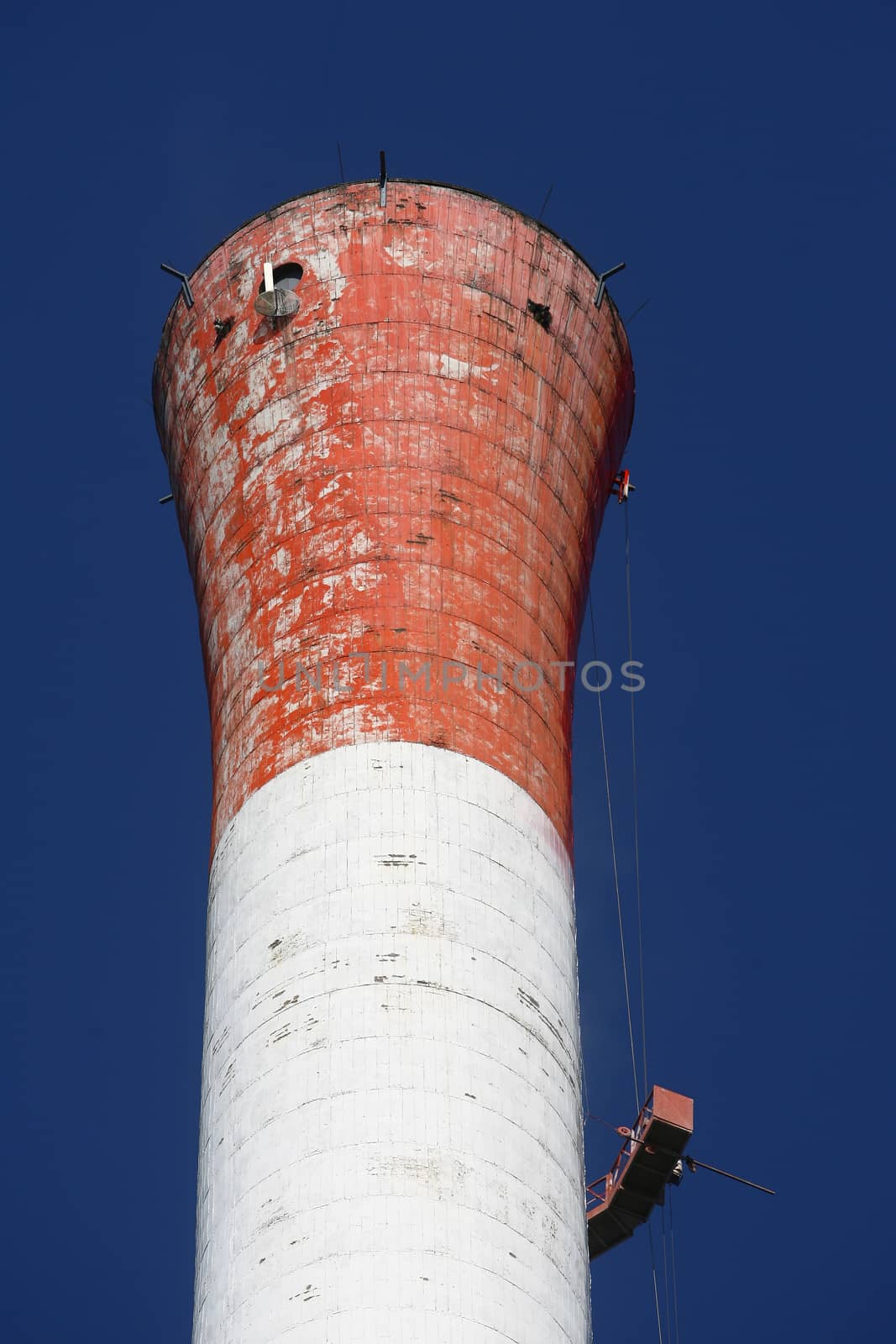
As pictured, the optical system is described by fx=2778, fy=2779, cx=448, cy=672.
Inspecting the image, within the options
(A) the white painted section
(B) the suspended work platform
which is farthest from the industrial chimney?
(B) the suspended work platform

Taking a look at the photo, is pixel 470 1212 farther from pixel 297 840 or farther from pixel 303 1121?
pixel 297 840

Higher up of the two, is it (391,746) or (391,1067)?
(391,746)

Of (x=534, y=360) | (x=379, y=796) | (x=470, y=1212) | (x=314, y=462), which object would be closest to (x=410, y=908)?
→ (x=379, y=796)

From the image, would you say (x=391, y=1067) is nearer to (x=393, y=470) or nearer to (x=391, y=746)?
(x=391, y=746)

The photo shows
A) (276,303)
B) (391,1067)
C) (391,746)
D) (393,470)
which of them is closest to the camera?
(391,1067)

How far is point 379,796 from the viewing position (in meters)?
39.5

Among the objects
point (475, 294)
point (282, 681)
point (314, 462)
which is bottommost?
point (282, 681)

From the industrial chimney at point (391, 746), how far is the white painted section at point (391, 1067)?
0.16ft

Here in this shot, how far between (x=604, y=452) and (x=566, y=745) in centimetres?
627

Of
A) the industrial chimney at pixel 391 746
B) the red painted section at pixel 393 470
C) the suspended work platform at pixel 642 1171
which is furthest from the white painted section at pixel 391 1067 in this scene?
the suspended work platform at pixel 642 1171

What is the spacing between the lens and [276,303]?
45375 millimetres

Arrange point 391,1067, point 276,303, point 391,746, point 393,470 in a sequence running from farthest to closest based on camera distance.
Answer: point 276,303, point 393,470, point 391,746, point 391,1067

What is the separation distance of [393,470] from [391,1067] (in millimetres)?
10408

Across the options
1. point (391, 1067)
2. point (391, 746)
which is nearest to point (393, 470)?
point (391, 746)
